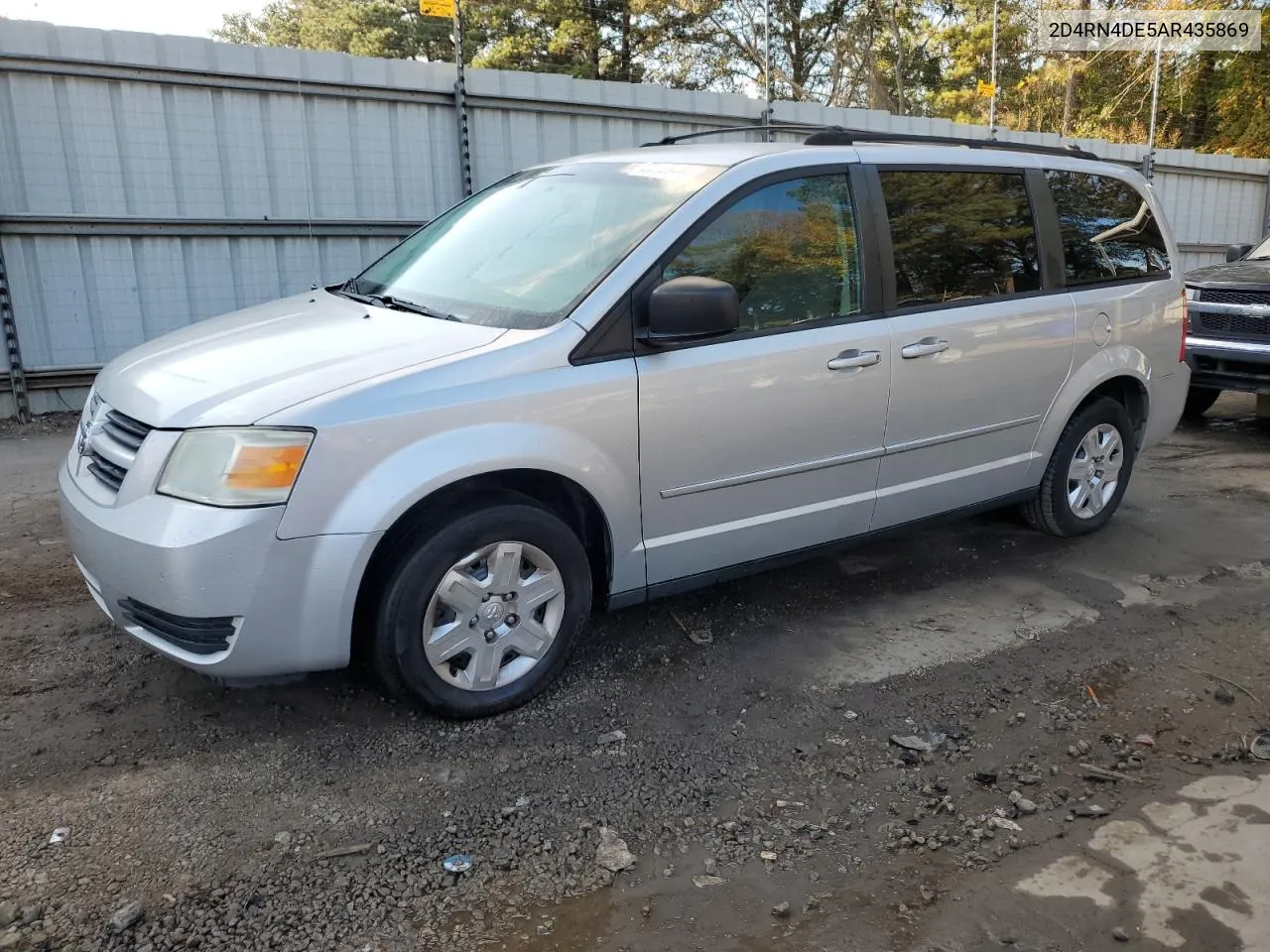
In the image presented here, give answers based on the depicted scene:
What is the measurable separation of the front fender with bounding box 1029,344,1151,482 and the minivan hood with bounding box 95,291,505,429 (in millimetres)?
2819

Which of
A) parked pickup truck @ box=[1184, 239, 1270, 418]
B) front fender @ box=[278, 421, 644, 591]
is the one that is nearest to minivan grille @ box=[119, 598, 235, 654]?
front fender @ box=[278, 421, 644, 591]

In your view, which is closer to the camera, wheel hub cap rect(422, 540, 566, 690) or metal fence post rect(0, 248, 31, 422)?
wheel hub cap rect(422, 540, 566, 690)

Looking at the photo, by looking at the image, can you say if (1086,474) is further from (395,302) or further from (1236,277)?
(1236,277)

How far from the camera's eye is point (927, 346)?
4047mm

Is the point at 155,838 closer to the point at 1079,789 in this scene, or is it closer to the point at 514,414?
the point at 514,414

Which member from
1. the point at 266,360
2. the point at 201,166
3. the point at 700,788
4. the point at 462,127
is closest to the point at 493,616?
the point at 700,788

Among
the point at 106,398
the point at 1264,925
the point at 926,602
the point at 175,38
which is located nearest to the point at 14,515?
the point at 106,398

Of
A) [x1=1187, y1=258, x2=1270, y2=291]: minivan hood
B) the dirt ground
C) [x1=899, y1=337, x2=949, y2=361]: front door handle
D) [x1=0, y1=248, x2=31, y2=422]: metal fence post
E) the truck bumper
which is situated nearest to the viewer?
the dirt ground

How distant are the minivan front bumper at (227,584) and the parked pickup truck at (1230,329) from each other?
7.30 meters

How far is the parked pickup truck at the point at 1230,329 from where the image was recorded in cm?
758

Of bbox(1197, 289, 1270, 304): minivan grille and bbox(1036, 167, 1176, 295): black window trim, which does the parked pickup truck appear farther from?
bbox(1036, 167, 1176, 295): black window trim

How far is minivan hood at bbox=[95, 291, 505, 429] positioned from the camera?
2.91 m

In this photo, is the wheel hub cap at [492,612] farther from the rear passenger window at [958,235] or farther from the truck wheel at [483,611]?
the rear passenger window at [958,235]

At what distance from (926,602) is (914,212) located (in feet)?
5.53
